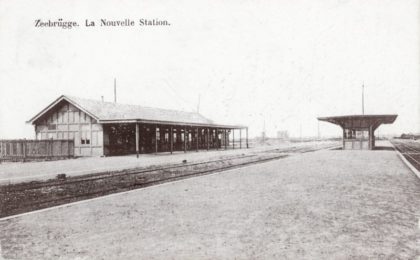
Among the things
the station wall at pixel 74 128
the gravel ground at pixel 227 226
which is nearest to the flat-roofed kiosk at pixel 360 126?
the station wall at pixel 74 128

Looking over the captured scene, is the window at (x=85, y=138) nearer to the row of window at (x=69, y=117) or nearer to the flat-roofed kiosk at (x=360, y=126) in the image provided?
the row of window at (x=69, y=117)

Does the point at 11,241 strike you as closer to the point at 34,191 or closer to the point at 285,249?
the point at 285,249

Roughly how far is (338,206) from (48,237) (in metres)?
5.16

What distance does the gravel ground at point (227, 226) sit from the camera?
446 cm

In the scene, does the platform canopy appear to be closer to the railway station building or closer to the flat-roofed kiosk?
the flat-roofed kiosk

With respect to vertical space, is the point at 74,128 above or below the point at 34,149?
above

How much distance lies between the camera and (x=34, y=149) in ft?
78.8

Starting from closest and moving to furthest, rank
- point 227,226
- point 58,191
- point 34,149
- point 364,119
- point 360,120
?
point 227,226 → point 58,191 → point 34,149 → point 364,119 → point 360,120

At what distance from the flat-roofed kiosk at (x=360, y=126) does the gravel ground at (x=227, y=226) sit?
75.4 ft

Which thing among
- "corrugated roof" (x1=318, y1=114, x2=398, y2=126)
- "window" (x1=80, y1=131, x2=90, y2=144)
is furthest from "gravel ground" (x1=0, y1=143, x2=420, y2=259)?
"corrugated roof" (x1=318, y1=114, x2=398, y2=126)

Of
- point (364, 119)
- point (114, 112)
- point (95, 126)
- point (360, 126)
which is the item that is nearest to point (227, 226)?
point (95, 126)

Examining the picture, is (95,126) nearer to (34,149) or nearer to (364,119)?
(34,149)

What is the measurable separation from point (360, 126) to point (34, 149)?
84.1 feet

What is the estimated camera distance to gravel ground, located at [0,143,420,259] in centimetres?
446
